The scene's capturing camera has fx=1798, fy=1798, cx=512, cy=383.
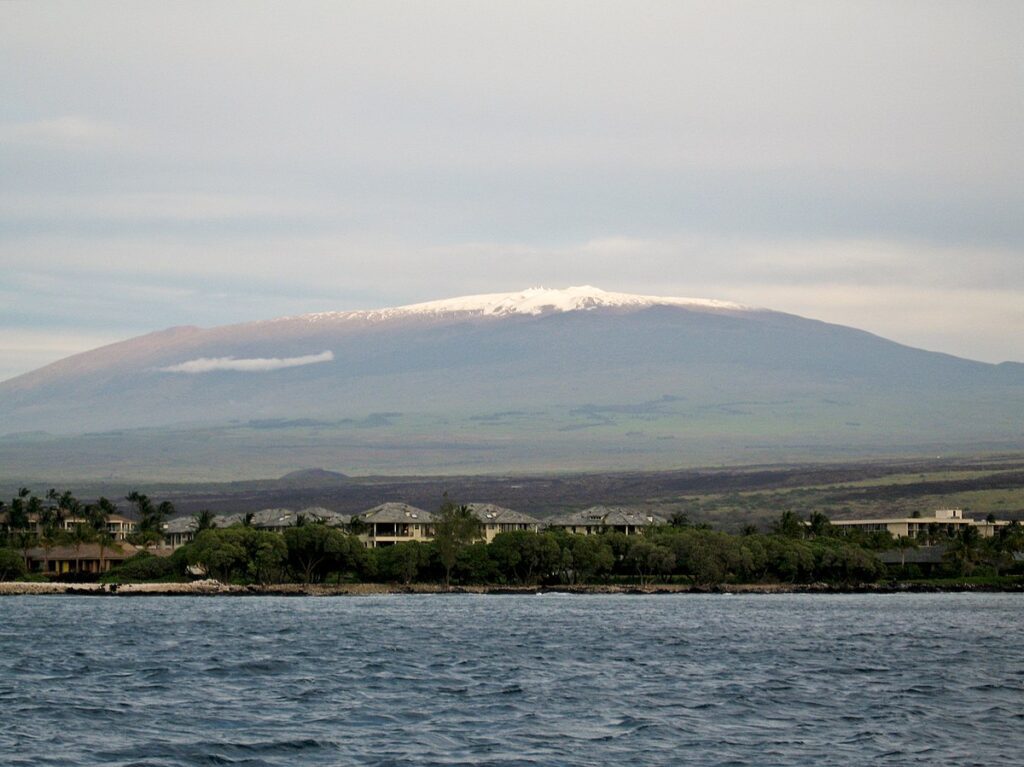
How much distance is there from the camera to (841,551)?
167875 mm

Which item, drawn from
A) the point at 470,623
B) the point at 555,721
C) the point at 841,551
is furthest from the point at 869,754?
the point at 841,551

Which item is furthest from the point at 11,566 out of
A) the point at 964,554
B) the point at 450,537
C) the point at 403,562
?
the point at 964,554

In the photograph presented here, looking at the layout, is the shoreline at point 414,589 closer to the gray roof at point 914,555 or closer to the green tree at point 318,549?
the green tree at point 318,549

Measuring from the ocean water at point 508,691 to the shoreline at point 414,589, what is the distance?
140 ft

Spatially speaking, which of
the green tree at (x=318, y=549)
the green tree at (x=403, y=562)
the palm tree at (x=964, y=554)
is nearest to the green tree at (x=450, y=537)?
the green tree at (x=403, y=562)

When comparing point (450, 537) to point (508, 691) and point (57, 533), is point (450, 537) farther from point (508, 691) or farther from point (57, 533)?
point (508, 691)

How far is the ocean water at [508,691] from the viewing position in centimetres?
4272

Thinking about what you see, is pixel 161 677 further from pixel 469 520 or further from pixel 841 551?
pixel 841 551

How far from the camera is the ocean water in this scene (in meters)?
42.7

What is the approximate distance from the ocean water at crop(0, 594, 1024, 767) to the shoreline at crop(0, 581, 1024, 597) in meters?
42.7

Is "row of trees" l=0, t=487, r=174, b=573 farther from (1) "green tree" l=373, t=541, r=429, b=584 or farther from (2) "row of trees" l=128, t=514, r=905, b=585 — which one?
(1) "green tree" l=373, t=541, r=429, b=584

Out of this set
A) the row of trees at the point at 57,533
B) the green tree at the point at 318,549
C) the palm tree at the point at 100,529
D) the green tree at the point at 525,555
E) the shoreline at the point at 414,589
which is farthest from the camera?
the palm tree at the point at 100,529

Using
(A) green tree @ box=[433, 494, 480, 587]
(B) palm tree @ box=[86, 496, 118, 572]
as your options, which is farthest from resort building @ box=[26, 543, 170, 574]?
(A) green tree @ box=[433, 494, 480, 587]

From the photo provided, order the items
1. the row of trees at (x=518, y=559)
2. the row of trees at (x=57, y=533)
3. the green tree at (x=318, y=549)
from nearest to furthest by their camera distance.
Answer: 1. the green tree at (x=318, y=549)
2. the row of trees at (x=518, y=559)
3. the row of trees at (x=57, y=533)
